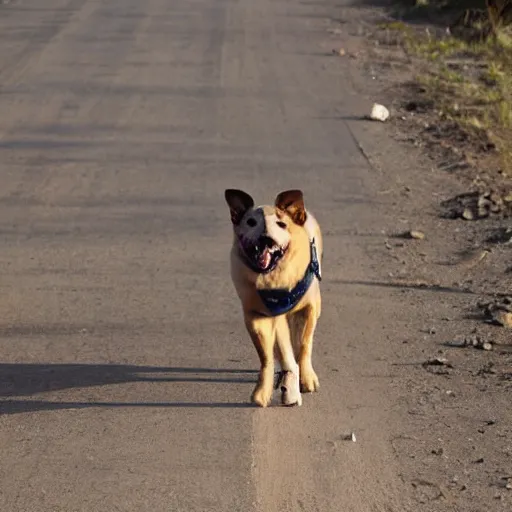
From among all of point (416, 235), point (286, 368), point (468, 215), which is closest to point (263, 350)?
point (286, 368)

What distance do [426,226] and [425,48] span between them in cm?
1003

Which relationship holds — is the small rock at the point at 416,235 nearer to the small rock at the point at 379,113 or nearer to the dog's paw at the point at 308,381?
the dog's paw at the point at 308,381

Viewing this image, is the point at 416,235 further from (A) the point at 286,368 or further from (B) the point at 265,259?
(B) the point at 265,259

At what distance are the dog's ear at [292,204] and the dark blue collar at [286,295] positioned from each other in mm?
268

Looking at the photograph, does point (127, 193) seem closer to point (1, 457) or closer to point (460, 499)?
point (1, 457)

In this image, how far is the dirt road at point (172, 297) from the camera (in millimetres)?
5500

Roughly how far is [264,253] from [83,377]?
156 centimetres

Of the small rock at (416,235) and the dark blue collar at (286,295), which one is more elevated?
the dark blue collar at (286,295)

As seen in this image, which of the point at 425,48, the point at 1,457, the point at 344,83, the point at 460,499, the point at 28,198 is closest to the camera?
the point at 460,499

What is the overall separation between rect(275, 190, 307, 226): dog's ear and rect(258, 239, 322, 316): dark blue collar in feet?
0.88

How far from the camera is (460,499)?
5.26 m

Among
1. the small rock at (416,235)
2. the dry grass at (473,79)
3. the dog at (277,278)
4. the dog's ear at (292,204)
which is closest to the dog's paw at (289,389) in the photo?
the dog at (277,278)

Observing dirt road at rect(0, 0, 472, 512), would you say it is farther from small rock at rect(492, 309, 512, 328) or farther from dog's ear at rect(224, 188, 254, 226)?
dog's ear at rect(224, 188, 254, 226)

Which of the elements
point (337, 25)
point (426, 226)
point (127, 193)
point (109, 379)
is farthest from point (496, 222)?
point (337, 25)
